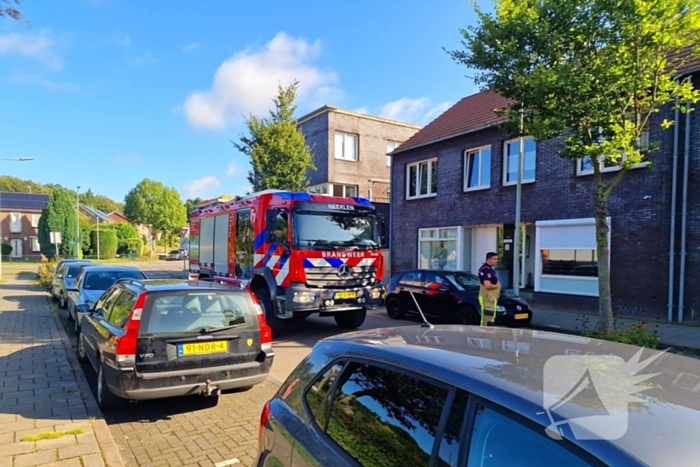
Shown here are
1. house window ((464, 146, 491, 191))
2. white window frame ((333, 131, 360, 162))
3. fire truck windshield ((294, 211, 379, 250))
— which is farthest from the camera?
white window frame ((333, 131, 360, 162))

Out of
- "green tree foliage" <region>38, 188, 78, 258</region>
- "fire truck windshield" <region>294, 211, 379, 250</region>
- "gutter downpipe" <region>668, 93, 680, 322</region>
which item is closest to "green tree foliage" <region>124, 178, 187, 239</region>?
"green tree foliage" <region>38, 188, 78, 258</region>

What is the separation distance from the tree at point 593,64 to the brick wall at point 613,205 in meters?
1.27

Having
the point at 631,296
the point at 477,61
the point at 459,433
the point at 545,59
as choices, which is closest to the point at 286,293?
the point at 477,61

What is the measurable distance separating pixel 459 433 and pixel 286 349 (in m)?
7.14

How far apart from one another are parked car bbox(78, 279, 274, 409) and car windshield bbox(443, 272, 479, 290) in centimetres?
668

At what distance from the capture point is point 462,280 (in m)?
11.1

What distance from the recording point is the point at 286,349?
8.35m

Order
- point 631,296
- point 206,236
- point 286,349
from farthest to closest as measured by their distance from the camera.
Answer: point 206,236 → point 631,296 → point 286,349

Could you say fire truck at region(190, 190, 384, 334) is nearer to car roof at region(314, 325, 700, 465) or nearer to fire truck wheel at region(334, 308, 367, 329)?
fire truck wheel at region(334, 308, 367, 329)

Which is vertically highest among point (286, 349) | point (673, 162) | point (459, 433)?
point (673, 162)

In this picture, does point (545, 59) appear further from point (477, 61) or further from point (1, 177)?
point (1, 177)

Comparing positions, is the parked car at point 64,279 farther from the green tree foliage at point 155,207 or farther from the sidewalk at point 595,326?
the green tree foliage at point 155,207

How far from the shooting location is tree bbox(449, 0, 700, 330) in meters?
7.93

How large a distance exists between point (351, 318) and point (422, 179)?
1065 cm
